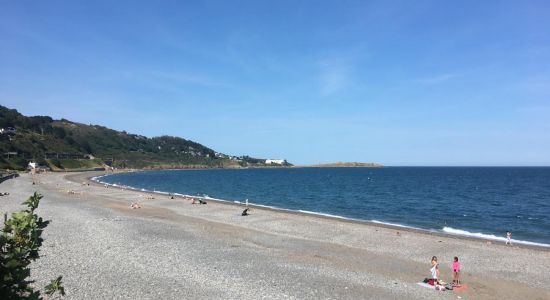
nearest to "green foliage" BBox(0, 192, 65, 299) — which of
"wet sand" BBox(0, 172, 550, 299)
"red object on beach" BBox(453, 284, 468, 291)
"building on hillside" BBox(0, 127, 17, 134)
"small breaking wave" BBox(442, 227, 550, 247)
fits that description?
"wet sand" BBox(0, 172, 550, 299)

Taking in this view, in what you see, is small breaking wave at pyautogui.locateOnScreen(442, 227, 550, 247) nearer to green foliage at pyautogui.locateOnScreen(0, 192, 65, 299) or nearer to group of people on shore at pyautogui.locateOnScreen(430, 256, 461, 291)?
group of people on shore at pyautogui.locateOnScreen(430, 256, 461, 291)

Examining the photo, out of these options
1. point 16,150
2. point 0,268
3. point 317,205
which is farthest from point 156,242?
point 16,150

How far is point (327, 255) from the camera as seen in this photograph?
23.9m

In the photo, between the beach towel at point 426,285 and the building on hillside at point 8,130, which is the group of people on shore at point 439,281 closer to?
the beach towel at point 426,285

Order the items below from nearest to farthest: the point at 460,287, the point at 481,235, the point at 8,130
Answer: the point at 460,287 < the point at 481,235 < the point at 8,130

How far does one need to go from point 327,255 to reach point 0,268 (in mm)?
21201

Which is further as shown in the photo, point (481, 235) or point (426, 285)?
point (481, 235)

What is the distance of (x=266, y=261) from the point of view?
69.5 feet

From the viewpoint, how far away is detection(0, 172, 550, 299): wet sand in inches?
637

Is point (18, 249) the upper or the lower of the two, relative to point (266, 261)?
upper

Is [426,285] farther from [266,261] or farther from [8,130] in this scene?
[8,130]

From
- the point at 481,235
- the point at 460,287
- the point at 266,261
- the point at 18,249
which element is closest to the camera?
the point at 18,249

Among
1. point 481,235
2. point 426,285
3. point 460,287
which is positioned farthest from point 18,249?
point 481,235

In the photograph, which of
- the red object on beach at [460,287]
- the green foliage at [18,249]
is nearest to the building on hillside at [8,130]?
the red object on beach at [460,287]
